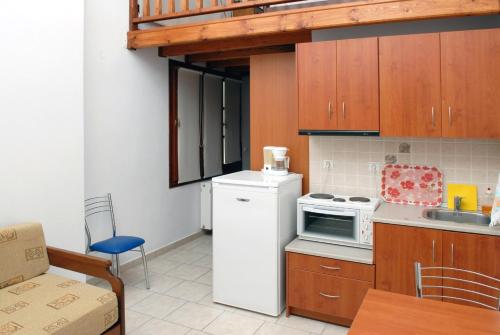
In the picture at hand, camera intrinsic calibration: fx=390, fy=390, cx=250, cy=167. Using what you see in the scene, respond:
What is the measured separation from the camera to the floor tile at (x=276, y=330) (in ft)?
9.22

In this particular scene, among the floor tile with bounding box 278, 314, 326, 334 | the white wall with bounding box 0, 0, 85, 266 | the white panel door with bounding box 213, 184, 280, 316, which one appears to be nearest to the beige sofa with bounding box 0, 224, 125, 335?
the white wall with bounding box 0, 0, 85, 266

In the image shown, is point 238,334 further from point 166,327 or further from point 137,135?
point 137,135

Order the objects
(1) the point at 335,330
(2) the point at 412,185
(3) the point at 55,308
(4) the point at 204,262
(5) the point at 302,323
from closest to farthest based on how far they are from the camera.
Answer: (3) the point at 55,308 → (1) the point at 335,330 → (5) the point at 302,323 → (2) the point at 412,185 → (4) the point at 204,262

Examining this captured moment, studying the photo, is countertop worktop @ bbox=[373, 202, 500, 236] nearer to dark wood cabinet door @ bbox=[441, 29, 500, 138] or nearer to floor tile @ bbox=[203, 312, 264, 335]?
dark wood cabinet door @ bbox=[441, 29, 500, 138]

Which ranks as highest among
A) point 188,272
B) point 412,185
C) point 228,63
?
point 228,63

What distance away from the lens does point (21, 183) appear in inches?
104

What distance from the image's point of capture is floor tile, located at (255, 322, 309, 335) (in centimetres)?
281

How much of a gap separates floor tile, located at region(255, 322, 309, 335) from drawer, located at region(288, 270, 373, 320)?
19cm

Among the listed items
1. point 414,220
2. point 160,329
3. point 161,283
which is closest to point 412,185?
point 414,220

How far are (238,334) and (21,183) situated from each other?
1.83 meters

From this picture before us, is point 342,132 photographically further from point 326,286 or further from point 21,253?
point 21,253

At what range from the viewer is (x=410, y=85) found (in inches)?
108

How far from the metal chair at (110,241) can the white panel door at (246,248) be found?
0.77 metres

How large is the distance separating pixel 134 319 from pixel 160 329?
0.28 m
